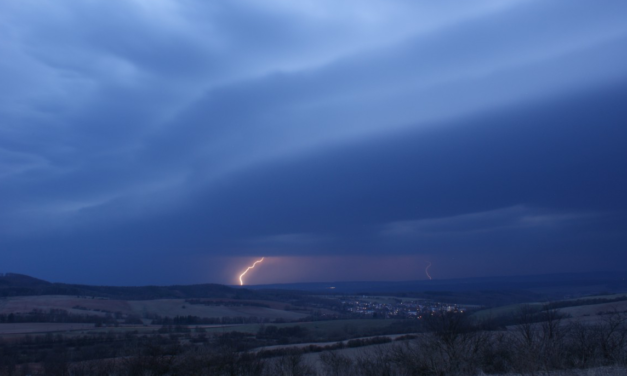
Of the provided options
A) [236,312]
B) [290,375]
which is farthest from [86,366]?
[236,312]

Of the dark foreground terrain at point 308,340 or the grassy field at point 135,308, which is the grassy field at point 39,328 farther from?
the grassy field at point 135,308

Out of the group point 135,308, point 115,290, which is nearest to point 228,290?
point 115,290

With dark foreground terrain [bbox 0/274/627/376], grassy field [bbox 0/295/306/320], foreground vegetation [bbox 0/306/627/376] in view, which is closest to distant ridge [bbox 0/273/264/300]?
dark foreground terrain [bbox 0/274/627/376]

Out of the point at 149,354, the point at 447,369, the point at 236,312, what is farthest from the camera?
the point at 236,312

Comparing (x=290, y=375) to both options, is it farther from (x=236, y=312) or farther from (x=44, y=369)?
(x=236, y=312)

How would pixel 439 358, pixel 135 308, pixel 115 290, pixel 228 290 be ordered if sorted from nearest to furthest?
1. pixel 439 358
2. pixel 135 308
3. pixel 115 290
4. pixel 228 290

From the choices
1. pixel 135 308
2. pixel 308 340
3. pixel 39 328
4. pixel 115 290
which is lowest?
pixel 308 340

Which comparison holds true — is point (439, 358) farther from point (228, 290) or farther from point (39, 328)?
point (228, 290)

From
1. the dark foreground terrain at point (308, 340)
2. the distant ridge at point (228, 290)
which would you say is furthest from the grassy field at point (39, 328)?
the distant ridge at point (228, 290)

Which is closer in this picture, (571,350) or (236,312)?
(571,350)

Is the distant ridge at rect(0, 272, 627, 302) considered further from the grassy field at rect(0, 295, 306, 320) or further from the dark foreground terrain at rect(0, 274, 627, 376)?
the grassy field at rect(0, 295, 306, 320)

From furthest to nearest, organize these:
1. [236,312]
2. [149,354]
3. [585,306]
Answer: [236,312] < [585,306] < [149,354]
